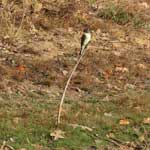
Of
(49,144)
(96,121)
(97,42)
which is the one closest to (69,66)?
(97,42)

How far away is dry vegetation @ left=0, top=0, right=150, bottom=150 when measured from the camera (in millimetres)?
6719

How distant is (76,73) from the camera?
8602 mm

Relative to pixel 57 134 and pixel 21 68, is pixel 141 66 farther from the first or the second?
pixel 57 134

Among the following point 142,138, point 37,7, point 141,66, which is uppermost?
point 37,7

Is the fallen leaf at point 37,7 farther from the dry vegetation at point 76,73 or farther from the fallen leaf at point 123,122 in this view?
the fallen leaf at point 123,122

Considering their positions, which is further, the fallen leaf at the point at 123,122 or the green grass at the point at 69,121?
the fallen leaf at the point at 123,122

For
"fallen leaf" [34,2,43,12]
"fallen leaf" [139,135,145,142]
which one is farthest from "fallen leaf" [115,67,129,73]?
"fallen leaf" [139,135,145,142]

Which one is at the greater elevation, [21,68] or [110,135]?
[21,68]

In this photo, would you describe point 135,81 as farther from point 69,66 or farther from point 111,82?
point 69,66

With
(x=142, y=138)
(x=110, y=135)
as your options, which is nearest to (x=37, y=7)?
(x=110, y=135)

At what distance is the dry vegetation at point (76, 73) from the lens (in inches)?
265

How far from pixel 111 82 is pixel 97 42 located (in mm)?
1643

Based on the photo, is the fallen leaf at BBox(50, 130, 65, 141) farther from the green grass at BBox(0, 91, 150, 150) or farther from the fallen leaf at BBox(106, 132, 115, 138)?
the fallen leaf at BBox(106, 132, 115, 138)

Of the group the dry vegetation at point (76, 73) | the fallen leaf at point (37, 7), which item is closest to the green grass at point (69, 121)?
the dry vegetation at point (76, 73)
